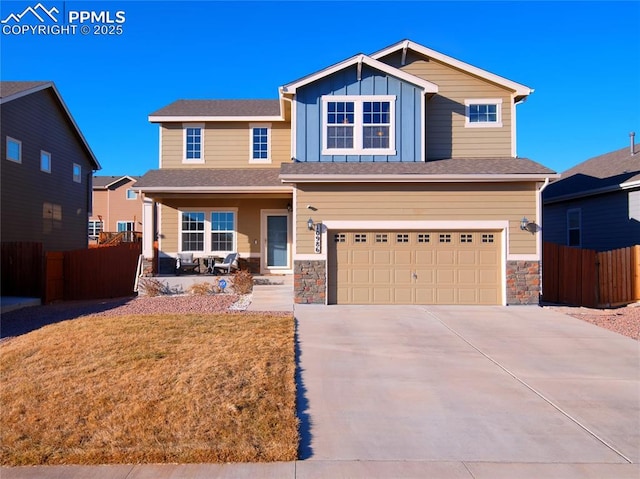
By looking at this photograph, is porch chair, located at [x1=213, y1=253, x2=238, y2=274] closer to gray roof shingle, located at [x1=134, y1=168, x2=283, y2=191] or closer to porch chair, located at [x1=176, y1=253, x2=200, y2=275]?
porch chair, located at [x1=176, y1=253, x2=200, y2=275]

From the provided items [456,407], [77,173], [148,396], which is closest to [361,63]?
[456,407]

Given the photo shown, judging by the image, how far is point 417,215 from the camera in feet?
40.8

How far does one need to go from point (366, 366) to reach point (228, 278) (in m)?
8.08

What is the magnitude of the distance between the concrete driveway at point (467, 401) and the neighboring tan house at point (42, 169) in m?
14.3

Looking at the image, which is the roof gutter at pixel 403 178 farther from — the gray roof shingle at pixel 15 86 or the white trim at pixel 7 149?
the gray roof shingle at pixel 15 86

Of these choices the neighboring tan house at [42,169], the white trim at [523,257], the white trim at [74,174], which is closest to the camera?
the white trim at [523,257]

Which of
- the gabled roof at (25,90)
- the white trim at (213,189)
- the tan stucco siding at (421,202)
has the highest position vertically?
the gabled roof at (25,90)

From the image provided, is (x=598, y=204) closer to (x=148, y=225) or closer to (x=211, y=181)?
(x=211, y=181)

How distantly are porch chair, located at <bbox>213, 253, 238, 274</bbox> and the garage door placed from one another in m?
4.67

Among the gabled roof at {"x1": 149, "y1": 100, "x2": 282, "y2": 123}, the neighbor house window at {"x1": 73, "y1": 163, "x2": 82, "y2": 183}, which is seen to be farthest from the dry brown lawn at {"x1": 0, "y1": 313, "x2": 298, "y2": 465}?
the neighbor house window at {"x1": 73, "y1": 163, "x2": 82, "y2": 183}

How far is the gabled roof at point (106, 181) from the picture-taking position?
39459mm

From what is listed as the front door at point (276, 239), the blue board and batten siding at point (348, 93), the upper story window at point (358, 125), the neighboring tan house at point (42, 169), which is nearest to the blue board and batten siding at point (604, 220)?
the blue board and batten siding at point (348, 93)

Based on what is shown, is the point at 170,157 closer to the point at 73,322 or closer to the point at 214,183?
the point at 214,183

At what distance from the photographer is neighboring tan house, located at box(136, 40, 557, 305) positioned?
1230 cm
